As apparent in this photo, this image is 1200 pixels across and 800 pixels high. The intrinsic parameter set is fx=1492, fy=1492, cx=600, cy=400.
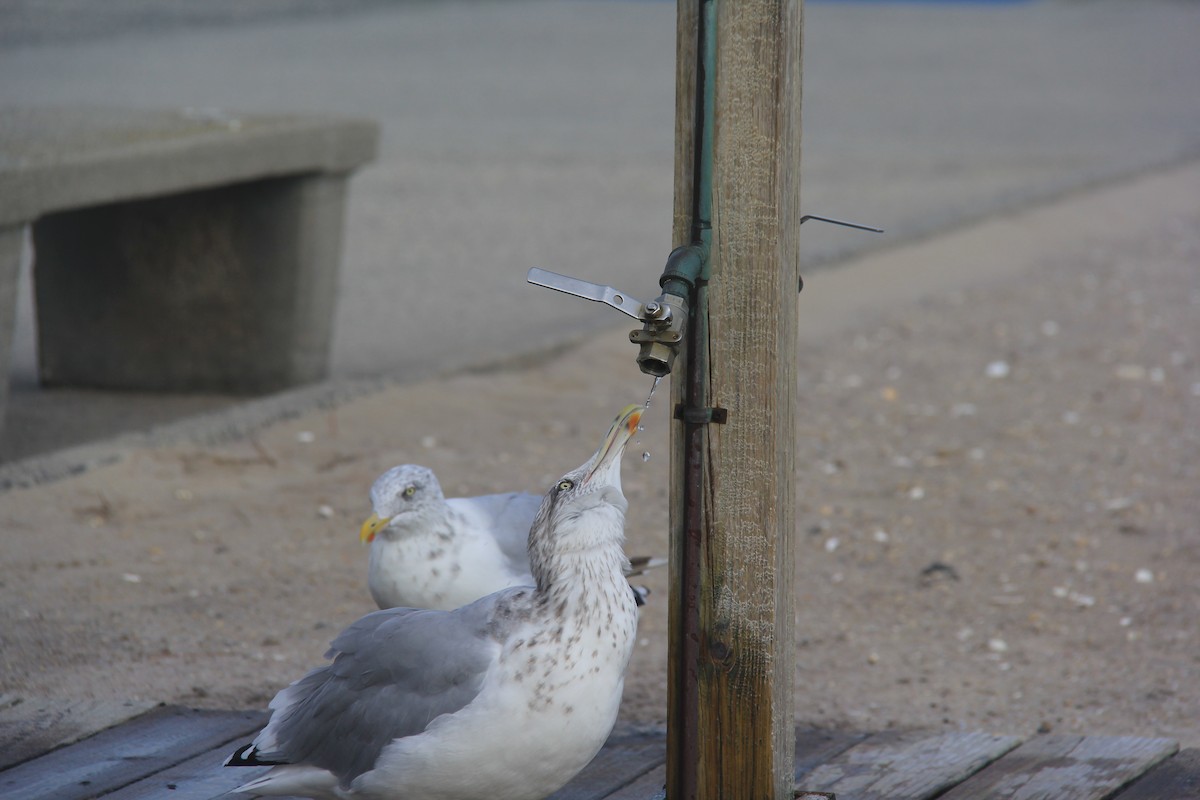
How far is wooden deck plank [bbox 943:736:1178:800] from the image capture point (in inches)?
103

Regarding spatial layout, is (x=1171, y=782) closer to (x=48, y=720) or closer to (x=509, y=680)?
(x=509, y=680)

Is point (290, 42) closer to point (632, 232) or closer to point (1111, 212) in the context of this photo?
point (632, 232)

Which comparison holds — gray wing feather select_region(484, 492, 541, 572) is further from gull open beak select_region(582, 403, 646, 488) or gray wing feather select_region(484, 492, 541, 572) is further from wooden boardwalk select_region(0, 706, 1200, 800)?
gull open beak select_region(582, 403, 646, 488)

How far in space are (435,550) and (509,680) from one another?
910mm

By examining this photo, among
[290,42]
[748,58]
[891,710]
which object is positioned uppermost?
[290,42]

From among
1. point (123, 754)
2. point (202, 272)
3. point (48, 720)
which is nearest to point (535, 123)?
point (202, 272)

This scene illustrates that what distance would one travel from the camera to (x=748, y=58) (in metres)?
2.18

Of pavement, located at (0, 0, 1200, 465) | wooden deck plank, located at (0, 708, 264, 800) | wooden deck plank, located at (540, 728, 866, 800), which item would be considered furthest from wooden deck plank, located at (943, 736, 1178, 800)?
pavement, located at (0, 0, 1200, 465)

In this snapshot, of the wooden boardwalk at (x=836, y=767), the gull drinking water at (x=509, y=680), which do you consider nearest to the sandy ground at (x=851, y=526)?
the wooden boardwalk at (x=836, y=767)

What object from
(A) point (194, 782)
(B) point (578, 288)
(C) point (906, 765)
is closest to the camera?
(B) point (578, 288)

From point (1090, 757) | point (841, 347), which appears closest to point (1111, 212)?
point (841, 347)

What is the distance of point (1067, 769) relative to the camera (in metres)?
2.71

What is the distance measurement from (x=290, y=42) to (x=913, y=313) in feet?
39.2

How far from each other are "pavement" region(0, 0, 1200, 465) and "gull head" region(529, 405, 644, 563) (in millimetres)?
3049
